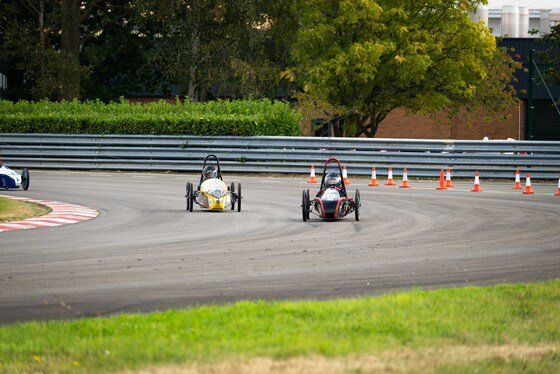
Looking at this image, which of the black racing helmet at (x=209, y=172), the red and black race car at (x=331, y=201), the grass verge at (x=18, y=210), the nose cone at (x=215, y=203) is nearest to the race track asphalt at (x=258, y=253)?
the nose cone at (x=215, y=203)

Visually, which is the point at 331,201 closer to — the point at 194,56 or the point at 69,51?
the point at 69,51

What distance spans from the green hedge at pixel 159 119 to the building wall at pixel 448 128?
954 inches

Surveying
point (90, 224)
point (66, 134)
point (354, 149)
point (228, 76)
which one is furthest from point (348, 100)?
point (90, 224)

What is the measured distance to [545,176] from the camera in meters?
32.4

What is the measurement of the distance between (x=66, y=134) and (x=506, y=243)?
23085 mm

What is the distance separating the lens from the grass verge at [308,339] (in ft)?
23.2

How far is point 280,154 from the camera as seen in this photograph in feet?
111

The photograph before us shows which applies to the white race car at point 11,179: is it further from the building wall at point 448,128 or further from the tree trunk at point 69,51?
the building wall at point 448,128

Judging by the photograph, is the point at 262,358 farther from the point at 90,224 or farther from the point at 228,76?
→ the point at 228,76

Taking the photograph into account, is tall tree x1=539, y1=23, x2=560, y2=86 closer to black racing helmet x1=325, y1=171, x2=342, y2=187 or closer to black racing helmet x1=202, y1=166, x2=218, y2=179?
black racing helmet x1=202, y1=166, x2=218, y2=179

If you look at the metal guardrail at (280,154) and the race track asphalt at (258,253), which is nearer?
the race track asphalt at (258,253)

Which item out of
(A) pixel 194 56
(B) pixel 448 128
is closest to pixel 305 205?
(A) pixel 194 56

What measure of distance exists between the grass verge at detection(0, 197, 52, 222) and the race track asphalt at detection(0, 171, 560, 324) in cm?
116

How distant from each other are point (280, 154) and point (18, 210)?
14958 millimetres
